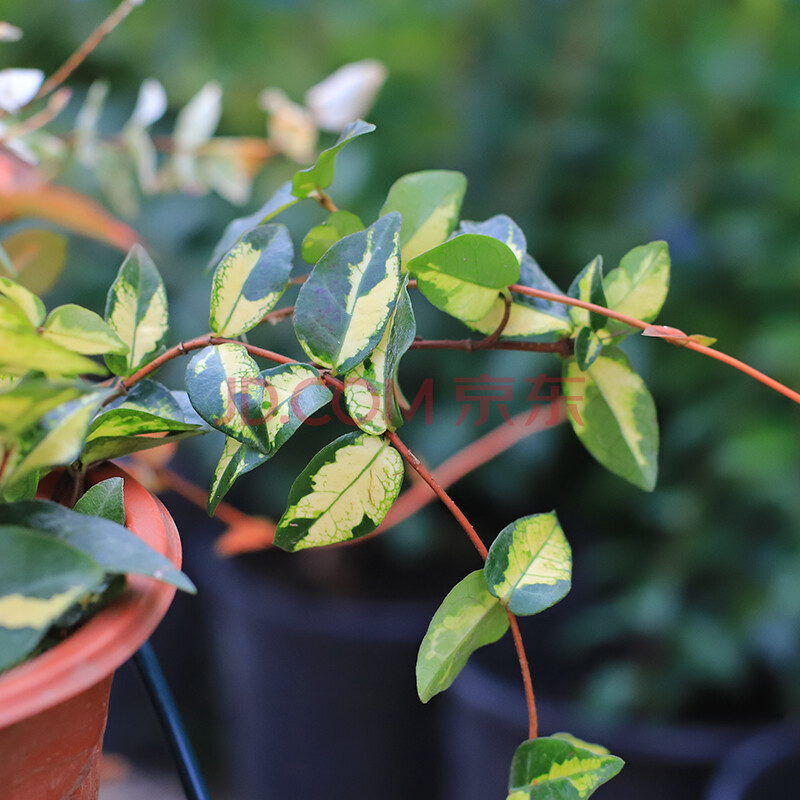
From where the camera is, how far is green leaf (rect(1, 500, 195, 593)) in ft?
0.53

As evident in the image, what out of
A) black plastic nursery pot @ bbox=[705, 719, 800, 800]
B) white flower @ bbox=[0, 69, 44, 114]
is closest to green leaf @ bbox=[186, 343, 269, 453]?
white flower @ bbox=[0, 69, 44, 114]

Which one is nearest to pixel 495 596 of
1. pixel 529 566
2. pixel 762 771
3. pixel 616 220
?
pixel 529 566

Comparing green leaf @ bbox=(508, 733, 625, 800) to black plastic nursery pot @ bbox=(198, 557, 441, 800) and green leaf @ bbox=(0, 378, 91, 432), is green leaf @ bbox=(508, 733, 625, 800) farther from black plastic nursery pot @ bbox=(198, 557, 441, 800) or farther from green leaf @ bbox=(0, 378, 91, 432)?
black plastic nursery pot @ bbox=(198, 557, 441, 800)

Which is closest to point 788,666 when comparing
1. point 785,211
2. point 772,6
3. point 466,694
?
point 466,694

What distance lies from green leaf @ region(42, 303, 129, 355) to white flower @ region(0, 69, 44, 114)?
7.8 inches

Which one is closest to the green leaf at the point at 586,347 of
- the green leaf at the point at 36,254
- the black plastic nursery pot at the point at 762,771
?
the green leaf at the point at 36,254

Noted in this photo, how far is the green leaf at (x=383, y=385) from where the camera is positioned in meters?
0.20

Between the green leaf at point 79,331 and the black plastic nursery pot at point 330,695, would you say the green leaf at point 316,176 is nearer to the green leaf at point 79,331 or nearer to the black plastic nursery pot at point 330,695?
the green leaf at point 79,331

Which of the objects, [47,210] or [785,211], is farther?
[785,211]

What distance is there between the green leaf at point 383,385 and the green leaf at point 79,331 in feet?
0.18

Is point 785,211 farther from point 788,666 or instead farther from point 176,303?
point 176,303

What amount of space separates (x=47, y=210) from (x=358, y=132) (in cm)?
21

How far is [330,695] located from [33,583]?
88cm

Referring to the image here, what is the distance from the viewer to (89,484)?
23 cm
